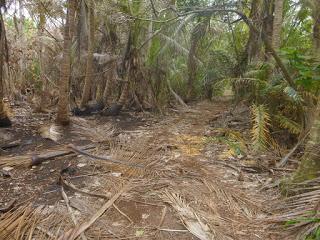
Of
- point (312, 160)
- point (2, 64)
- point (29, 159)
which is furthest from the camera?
point (2, 64)

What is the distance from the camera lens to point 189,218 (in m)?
2.91

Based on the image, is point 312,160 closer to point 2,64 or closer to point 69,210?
point 69,210

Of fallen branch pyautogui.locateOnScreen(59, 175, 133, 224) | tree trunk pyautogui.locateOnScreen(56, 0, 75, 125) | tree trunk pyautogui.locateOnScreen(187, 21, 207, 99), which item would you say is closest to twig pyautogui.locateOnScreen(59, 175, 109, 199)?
fallen branch pyautogui.locateOnScreen(59, 175, 133, 224)

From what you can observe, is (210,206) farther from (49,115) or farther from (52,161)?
(49,115)

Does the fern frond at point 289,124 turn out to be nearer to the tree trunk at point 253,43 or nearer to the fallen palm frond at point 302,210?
the fallen palm frond at point 302,210

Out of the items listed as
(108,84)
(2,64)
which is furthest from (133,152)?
(108,84)

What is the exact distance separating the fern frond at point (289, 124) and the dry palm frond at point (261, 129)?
7.6 inches

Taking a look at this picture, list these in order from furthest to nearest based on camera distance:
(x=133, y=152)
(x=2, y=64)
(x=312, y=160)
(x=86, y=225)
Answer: (x=2, y=64)
(x=133, y=152)
(x=312, y=160)
(x=86, y=225)

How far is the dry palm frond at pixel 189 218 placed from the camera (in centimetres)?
268

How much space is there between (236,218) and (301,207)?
576 mm

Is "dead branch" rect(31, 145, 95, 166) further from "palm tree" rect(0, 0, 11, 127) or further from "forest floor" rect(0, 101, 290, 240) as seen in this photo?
"palm tree" rect(0, 0, 11, 127)

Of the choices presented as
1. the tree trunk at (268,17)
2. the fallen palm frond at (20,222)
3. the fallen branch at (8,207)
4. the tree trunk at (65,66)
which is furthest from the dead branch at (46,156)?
the tree trunk at (268,17)

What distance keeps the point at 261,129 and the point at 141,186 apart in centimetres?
228

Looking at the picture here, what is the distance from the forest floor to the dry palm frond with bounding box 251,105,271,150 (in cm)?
19
